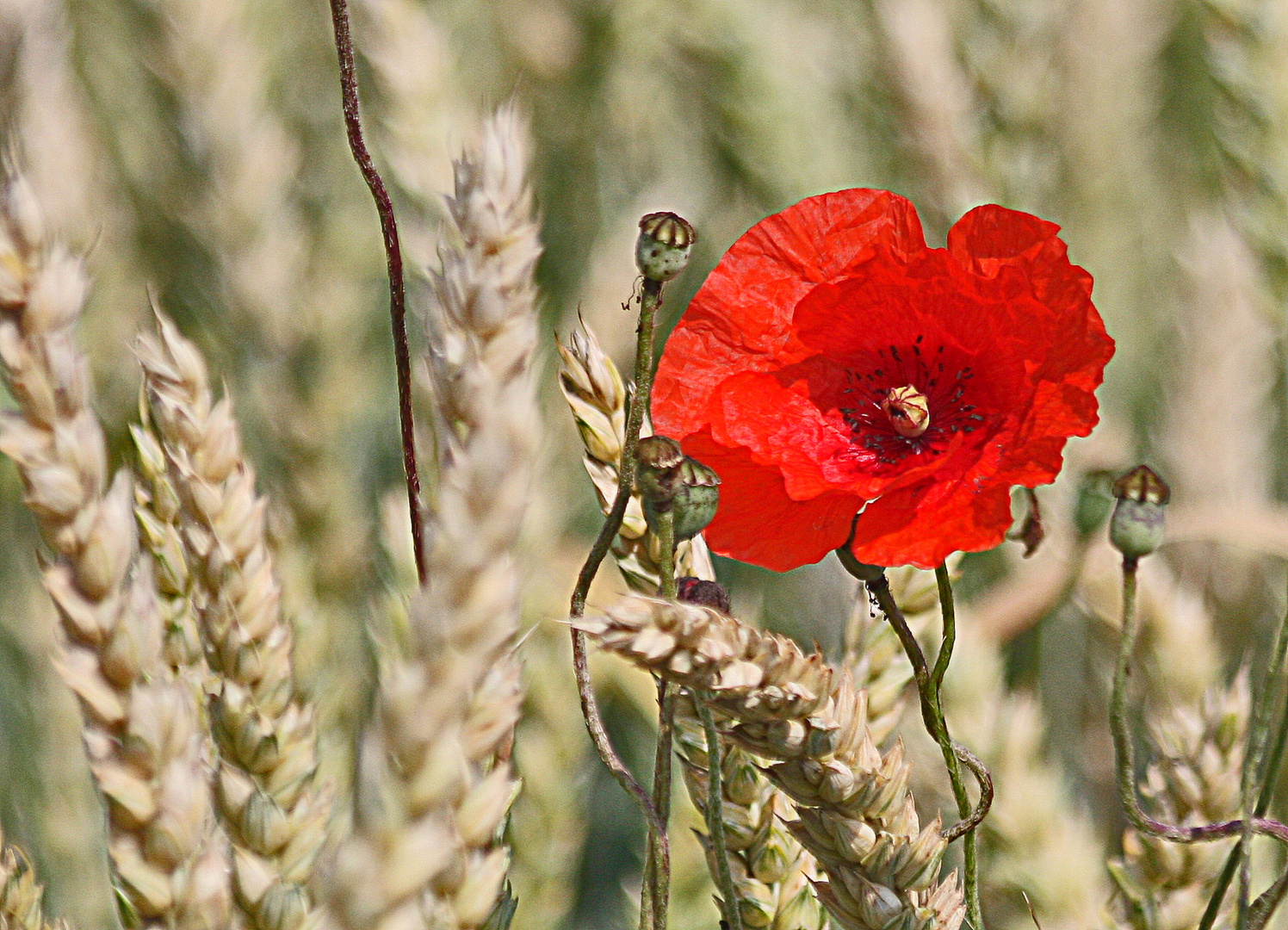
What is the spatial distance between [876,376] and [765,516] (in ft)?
0.31

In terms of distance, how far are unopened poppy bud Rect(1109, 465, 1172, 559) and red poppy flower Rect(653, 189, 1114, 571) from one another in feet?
0.08

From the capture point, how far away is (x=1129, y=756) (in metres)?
0.39

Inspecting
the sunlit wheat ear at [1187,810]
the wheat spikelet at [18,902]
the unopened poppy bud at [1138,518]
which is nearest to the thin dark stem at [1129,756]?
the unopened poppy bud at [1138,518]

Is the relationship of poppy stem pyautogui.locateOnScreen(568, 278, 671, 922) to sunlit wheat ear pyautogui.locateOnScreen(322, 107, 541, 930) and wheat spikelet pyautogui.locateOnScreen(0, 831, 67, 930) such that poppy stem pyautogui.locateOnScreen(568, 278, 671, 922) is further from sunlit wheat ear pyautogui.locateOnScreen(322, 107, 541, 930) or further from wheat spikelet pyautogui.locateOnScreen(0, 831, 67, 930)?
wheat spikelet pyautogui.locateOnScreen(0, 831, 67, 930)

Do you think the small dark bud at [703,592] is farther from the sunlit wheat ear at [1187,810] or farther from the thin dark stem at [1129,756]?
the sunlit wheat ear at [1187,810]

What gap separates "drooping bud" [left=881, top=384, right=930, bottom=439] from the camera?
48 centimetres

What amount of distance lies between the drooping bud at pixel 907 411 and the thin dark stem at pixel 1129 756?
0.12m

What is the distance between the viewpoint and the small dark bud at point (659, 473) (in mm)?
347

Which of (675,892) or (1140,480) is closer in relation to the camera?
(1140,480)

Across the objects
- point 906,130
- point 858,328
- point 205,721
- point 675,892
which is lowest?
point 675,892

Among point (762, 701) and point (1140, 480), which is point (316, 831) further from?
point (1140, 480)

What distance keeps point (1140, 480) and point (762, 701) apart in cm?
15

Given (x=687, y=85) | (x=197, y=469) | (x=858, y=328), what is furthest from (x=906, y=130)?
(x=197, y=469)

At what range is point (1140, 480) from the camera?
381mm
